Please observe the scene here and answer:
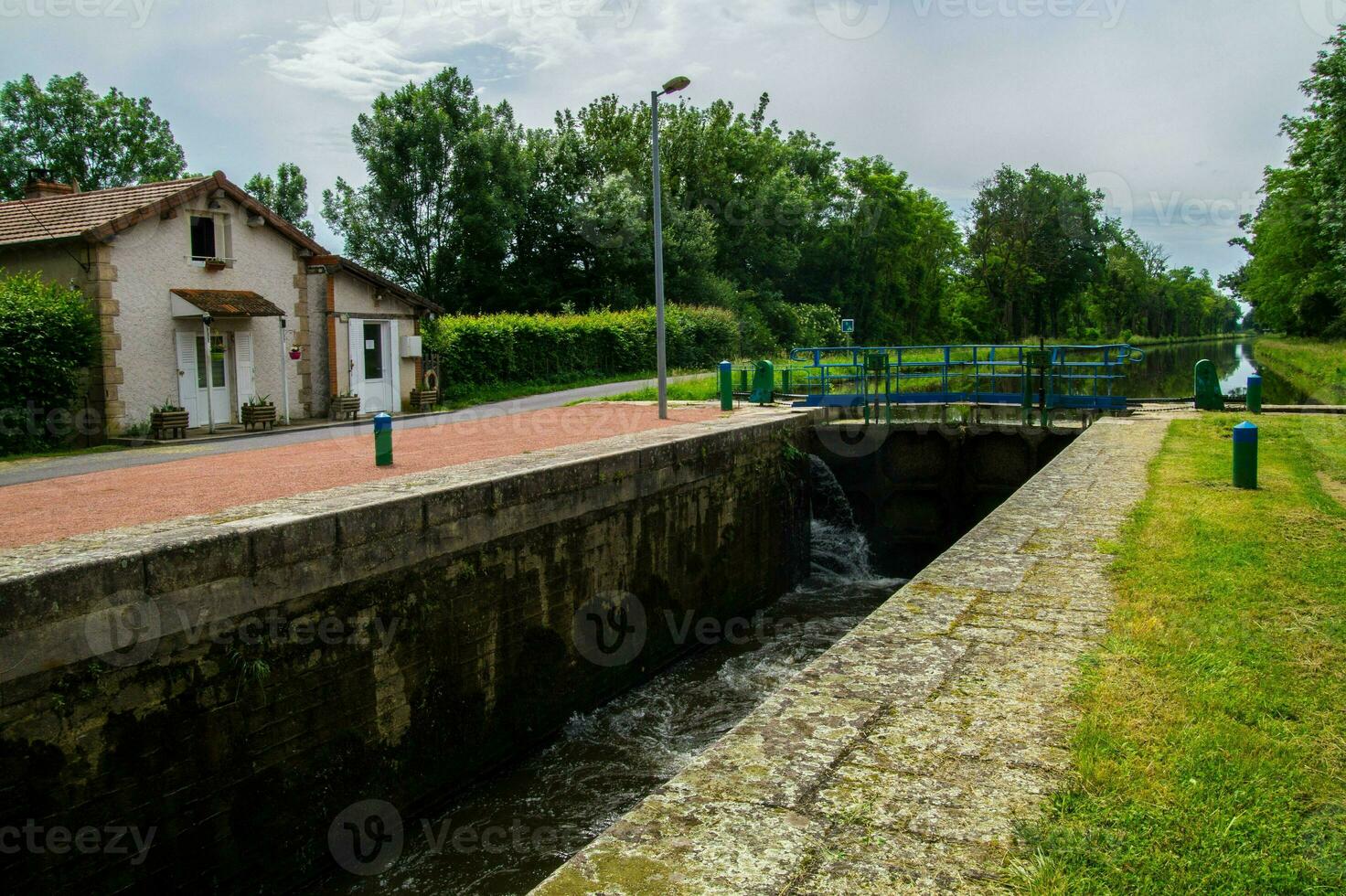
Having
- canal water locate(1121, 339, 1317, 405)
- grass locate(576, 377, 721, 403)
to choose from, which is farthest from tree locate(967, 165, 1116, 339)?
grass locate(576, 377, 721, 403)

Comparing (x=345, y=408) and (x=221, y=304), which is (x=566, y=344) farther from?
(x=221, y=304)

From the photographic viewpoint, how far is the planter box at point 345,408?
21188mm

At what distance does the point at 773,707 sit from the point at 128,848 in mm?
3731

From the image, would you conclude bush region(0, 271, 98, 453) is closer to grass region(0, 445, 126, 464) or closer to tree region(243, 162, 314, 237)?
grass region(0, 445, 126, 464)

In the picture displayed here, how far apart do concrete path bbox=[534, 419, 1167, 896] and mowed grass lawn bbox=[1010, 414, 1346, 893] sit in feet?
0.52

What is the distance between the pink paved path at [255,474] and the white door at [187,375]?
11.1ft

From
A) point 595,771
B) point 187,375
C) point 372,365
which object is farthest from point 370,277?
point 595,771

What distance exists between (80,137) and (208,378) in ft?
103

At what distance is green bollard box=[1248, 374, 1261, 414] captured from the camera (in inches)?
624

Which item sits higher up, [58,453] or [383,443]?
[383,443]

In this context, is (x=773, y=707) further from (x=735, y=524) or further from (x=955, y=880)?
(x=735, y=524)

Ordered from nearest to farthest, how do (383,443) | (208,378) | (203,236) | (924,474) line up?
(383,443), (924,474), (208,378), (203,236)

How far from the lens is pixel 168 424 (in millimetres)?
16938

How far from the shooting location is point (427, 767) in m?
7.59
